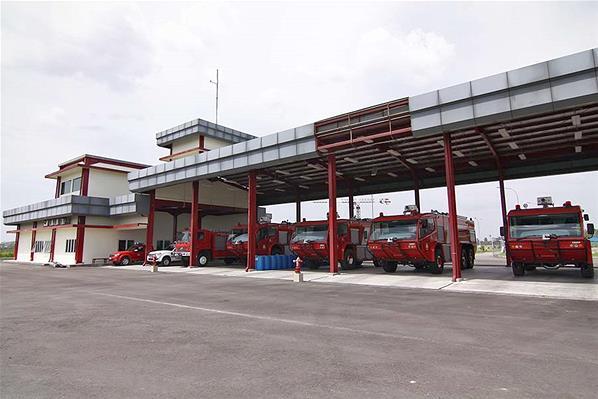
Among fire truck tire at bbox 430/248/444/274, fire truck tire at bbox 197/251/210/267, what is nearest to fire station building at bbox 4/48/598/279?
fire truck tire at bbox 430/248/444/274

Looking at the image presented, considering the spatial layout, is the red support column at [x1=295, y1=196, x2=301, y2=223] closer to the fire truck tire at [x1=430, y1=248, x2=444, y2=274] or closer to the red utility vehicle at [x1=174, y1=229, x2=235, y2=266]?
the red utility vehicle at [x1=174, y1=229, x2=235, y2=266]

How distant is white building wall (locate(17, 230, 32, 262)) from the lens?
44150mm

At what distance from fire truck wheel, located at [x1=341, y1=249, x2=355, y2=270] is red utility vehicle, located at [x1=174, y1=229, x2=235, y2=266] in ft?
34.4

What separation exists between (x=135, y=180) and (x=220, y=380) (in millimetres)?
29019

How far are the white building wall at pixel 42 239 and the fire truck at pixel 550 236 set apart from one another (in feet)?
137

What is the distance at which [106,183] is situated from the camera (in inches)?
1486

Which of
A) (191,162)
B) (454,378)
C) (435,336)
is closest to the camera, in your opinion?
(454,378)

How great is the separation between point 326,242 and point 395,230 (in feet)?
14.0

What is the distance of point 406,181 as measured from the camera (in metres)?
28.9

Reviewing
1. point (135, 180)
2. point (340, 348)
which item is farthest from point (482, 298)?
point (135, 180)

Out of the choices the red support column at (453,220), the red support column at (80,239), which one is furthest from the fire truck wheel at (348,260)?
the red support column at (80,239)

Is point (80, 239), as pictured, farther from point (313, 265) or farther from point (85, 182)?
point (313, 265)

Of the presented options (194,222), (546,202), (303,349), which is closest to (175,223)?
(194,222)

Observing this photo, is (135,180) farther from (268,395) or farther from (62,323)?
(268,395)
